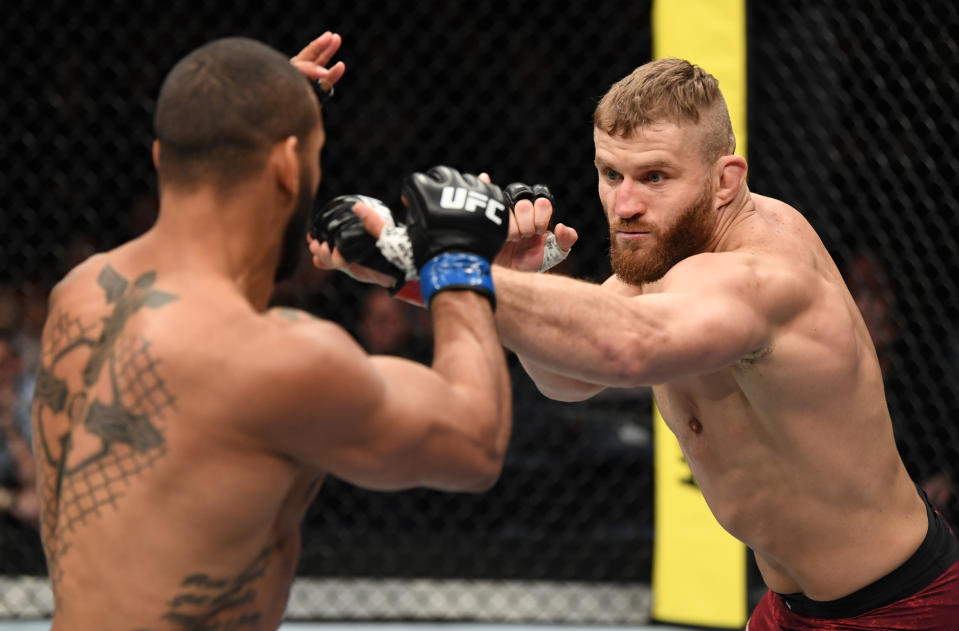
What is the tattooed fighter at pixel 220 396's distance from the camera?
111 centimetres

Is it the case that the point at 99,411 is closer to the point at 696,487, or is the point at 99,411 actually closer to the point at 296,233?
the point at 296,233

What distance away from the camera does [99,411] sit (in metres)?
1.15

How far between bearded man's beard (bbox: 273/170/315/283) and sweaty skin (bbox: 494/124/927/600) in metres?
0.33

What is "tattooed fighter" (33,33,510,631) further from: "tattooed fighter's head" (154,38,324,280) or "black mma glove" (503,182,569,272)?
"black mma glove" (503,182,569,272)

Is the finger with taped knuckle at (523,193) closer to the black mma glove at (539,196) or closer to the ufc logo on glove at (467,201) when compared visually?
the black mma glove at (539,196)

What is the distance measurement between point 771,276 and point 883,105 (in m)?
2.93

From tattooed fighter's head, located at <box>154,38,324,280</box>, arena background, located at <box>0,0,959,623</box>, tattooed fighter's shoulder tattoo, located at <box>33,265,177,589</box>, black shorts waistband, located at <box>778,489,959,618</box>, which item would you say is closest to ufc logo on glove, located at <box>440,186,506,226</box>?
tattooed fighter's head, located at <box>154,38,324,280</box>

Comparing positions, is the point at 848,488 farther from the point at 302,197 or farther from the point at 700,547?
the point at 700,547

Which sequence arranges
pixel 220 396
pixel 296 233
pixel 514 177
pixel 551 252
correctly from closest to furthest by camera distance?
pixel 220 396
pixel 296 233
pixel 551 252
pixel 514 177

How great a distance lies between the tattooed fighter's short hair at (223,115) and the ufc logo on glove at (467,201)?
0.23 metres

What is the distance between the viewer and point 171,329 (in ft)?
3.67

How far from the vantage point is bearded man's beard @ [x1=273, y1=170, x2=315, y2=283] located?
1223 millimetres

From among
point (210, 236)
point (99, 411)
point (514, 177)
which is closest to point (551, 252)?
point (210, 236)

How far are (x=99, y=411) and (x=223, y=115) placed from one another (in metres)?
0.33
